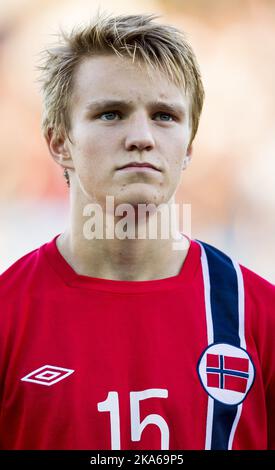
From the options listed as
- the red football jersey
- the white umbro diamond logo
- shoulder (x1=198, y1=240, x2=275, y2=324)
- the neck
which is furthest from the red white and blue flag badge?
the white umbro diamond logo

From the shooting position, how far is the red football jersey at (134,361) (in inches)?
78.6

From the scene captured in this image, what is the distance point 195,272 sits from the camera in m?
2.22

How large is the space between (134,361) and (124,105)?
2.48 ft

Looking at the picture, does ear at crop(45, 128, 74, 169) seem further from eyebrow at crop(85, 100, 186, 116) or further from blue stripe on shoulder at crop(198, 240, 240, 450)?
blue stripe on shoulder at crop(198, 240, 240, 450)

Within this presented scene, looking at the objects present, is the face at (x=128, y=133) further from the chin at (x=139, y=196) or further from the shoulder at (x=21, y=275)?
the shoulder at (x=21, y=275)

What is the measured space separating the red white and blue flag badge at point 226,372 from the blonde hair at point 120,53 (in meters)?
0.71

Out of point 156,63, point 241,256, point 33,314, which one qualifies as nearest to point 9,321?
point 33,314

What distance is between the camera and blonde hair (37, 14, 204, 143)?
2135 millimetres

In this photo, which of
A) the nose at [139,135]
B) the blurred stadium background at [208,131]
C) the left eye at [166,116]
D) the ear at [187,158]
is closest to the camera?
the nose at [139,135]

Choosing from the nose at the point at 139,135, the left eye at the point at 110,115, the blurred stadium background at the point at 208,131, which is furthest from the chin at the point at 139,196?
the blurred stadium background at the point at 208,131

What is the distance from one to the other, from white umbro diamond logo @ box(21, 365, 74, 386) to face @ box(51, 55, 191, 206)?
1.68 feet
